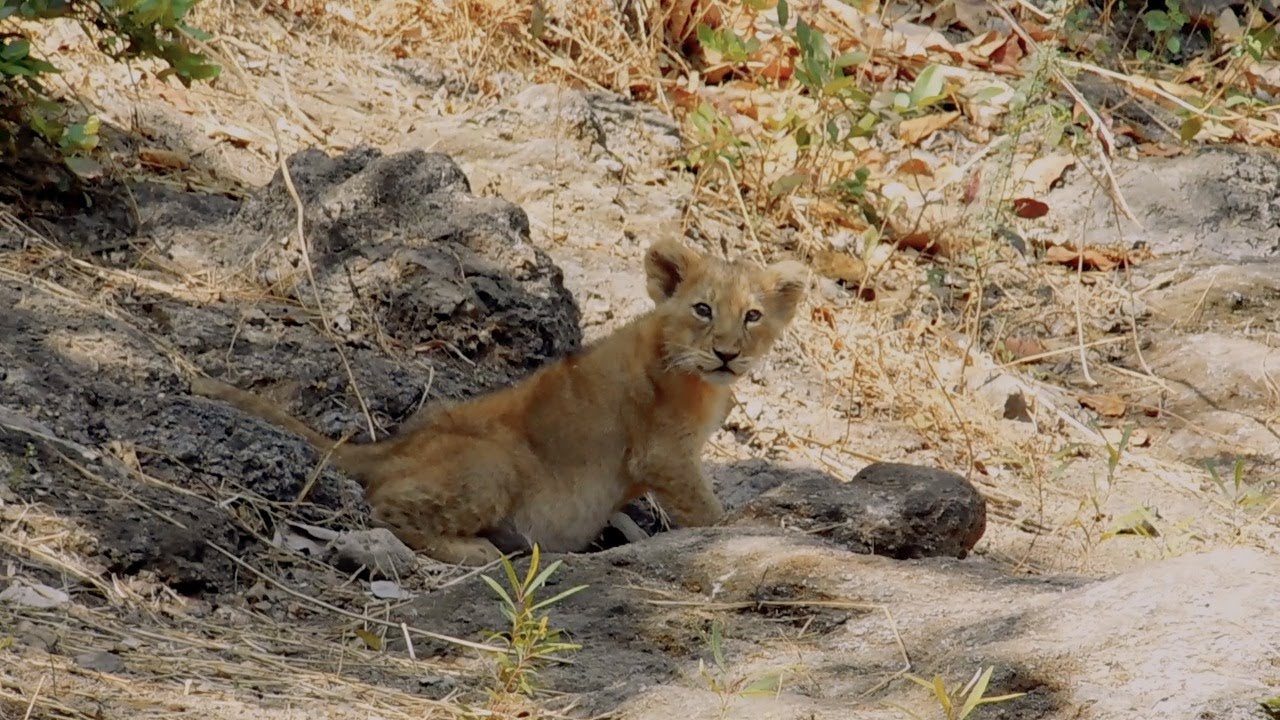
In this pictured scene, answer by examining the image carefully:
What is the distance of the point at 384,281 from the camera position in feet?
21.8

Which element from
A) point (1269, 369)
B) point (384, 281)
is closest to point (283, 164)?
point (384, 281)

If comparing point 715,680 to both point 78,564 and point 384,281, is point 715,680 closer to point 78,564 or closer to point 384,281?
point 78,564

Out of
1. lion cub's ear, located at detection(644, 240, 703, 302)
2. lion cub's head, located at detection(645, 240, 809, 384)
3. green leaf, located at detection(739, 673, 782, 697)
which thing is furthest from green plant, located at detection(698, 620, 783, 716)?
lion cub's ear, located at detection(644, 240, 703, 302)

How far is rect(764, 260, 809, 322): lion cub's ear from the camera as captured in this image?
6785mm

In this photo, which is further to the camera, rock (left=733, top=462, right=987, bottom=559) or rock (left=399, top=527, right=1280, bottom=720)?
rock (left=733, top=462, right=987, bottom=559)

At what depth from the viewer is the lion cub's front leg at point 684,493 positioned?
20.4 feet

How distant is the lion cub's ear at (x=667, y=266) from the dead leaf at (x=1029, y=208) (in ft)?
10.8

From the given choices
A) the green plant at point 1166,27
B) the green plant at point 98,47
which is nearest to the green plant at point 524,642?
the green plant at point 98,47

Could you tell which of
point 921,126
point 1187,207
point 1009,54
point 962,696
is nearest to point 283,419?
point 962,696

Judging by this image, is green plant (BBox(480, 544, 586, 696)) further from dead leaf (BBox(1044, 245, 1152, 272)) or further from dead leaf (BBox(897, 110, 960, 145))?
dead leaf (BBox(897, 110, 960, 145))

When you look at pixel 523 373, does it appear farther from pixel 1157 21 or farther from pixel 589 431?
pixel 1157 21

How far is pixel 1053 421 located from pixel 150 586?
16.2ft

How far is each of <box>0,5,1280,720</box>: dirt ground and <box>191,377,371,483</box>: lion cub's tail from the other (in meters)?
0.13

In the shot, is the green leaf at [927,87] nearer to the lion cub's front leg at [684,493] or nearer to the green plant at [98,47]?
the lion cub's front leg at [684,493]
